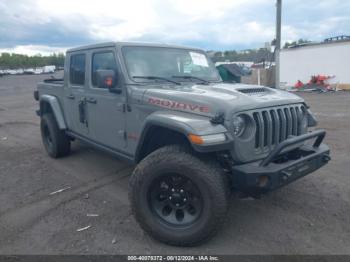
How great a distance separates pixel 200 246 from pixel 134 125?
1.54m

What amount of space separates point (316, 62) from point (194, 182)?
1946 cm

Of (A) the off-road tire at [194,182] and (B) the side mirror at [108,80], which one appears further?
(B) the side mirror at [108,80]

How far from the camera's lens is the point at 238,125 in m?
3.02

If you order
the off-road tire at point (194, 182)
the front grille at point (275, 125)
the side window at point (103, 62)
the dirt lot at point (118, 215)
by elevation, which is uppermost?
the side window at point (103, 62)

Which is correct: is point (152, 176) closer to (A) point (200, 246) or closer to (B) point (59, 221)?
(A) point (200, 246)

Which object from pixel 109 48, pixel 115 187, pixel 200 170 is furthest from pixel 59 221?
pixel 109 48

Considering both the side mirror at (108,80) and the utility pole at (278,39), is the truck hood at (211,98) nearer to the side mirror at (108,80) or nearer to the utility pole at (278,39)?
the side mirror at (108,80)

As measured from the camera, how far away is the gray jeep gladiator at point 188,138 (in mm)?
2891

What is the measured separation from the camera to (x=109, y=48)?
4152 mm

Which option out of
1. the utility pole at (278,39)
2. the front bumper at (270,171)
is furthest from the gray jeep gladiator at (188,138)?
the utility pole at (278,39)

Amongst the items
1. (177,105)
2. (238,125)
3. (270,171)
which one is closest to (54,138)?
(177,105)

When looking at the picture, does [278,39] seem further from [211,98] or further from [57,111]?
[211,98]

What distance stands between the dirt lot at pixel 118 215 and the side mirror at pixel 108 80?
1422 millimetres

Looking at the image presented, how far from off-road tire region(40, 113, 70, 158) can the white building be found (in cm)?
1778
